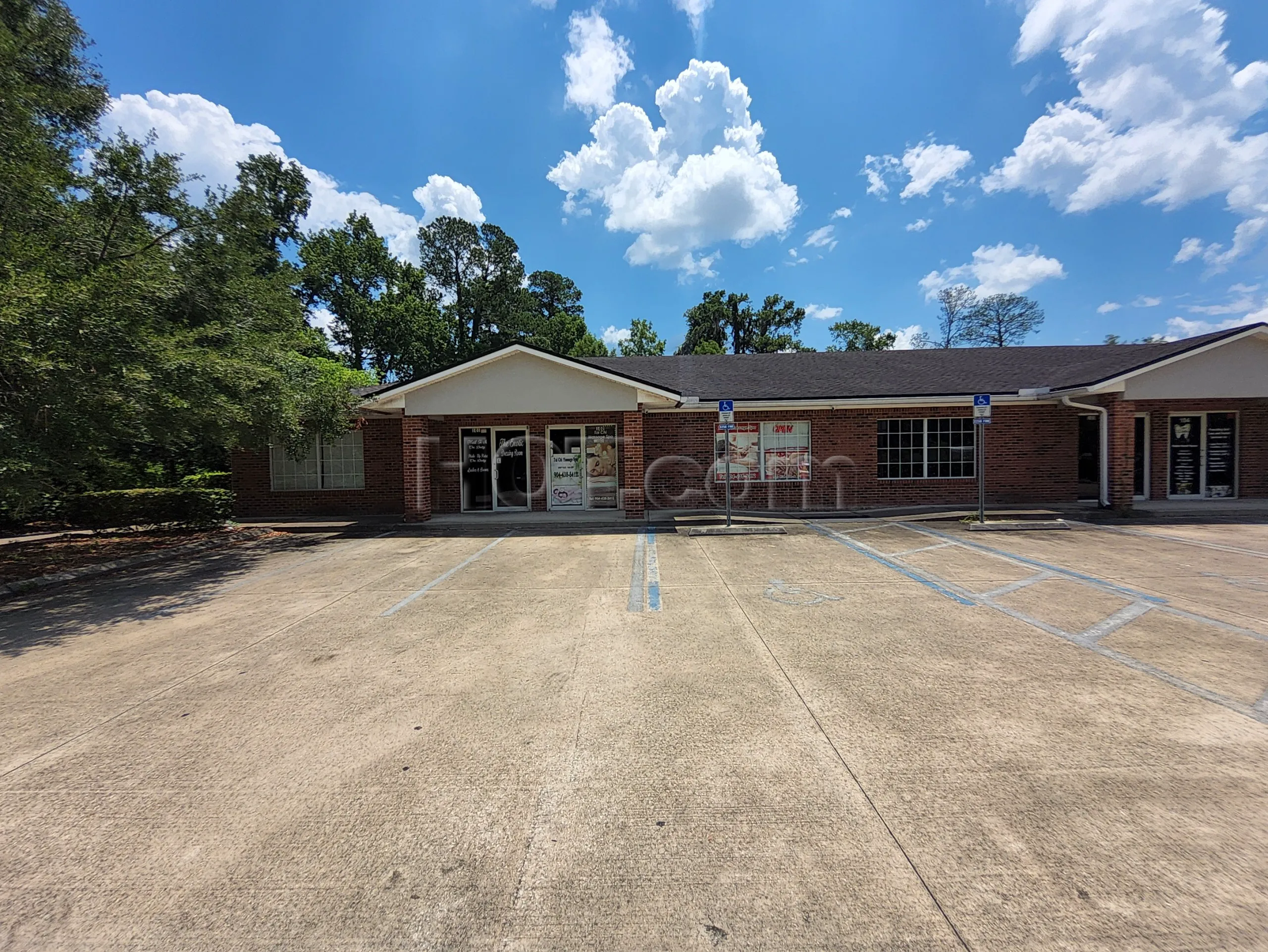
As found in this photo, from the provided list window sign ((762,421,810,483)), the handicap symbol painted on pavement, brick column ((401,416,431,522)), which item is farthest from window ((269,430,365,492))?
the handicap symbol painted on pavement

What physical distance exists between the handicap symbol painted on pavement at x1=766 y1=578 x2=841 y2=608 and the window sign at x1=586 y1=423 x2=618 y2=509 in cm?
783

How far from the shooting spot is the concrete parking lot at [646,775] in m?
2.09

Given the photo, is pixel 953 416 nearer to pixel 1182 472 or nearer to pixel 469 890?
pixel 1182 472

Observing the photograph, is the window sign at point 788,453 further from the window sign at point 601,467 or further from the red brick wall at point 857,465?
the window sign at point 601,467

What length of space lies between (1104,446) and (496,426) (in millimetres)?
15217

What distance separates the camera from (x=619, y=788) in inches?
113

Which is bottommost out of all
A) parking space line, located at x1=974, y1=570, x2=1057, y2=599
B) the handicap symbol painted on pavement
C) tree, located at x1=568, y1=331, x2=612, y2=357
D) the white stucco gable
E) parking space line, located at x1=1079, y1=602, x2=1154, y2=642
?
parking space line, located at x1=1079, y1=602, x2=1154, y2=642

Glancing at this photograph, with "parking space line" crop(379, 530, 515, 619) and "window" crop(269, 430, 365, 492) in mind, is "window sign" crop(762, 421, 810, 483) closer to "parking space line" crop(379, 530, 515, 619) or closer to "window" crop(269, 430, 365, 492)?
"parking space line" crop(379, 530, 515, 619)

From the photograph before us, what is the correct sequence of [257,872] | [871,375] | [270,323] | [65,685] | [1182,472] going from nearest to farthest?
[257,872]
[65,685]
[270,323]
[1182,472]
[871,375]

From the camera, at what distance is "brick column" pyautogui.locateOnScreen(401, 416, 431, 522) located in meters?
12.8

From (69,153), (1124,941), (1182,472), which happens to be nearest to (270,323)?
(69,153)

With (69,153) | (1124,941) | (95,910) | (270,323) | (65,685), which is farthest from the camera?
(270,323)

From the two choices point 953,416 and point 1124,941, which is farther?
point 953,416

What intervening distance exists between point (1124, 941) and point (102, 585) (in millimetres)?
11299
